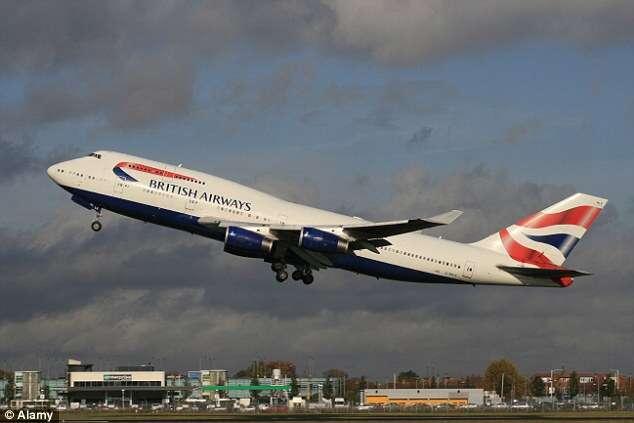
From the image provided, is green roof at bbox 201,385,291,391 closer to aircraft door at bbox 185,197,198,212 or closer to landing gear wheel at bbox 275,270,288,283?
landing gear wheel at bbox 275,270,288,283

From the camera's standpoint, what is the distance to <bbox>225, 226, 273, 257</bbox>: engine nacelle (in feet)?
209

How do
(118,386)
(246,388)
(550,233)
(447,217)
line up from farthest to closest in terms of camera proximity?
1. (246,388)
2. (118,386)
3. (550,233)
4. (447,217)

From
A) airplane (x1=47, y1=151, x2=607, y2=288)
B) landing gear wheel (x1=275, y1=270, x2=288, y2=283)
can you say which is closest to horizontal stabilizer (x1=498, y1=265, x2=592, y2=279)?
airplane (x1=47, y1=151, x2=607, y2=288)

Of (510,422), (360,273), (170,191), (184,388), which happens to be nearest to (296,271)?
(360,273)

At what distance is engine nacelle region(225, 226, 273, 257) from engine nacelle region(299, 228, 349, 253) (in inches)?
94.9

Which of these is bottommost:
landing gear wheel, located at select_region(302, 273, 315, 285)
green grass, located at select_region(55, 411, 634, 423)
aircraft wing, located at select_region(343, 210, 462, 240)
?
green grass, located at select_region(55, 411, 634, 423)

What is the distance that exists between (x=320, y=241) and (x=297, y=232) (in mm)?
1689

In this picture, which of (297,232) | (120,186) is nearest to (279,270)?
(297,232)

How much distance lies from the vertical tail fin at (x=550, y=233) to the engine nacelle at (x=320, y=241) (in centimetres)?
1354

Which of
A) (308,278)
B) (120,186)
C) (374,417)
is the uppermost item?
(120,186)

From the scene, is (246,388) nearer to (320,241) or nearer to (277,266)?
(277,266)

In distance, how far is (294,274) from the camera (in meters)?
71.7

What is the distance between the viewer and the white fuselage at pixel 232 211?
64.8m

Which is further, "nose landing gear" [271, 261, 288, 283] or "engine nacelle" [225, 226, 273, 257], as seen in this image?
"nose landing gear" [271, 261, 288, 283]
